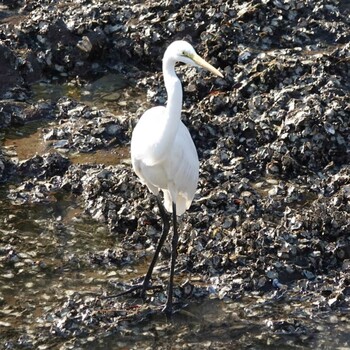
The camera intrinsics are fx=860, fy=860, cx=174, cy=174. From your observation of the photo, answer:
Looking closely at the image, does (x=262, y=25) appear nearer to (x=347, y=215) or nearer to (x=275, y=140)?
(x=275, y=140)

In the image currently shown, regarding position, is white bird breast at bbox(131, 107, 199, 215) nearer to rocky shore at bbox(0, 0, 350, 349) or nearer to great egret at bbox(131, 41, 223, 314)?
great egret at bbox(131, 41, 223, 314)

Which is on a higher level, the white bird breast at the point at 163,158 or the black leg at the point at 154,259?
the white bird breast at the point at 163,158

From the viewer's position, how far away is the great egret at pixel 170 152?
6.98 m

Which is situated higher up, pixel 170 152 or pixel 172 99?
pixel 172 99

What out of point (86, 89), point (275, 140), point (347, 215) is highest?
point (86, 89)

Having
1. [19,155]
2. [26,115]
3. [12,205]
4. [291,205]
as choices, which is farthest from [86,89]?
[291,205]

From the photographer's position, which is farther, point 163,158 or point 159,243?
point 159,243

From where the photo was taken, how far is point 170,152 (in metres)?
7.30

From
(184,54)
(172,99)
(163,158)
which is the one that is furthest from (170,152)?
(184,54)

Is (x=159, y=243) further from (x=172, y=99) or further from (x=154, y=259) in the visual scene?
(x=172, y=99)

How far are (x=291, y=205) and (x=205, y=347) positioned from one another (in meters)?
2.15

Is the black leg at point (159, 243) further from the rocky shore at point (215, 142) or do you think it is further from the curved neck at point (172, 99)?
the curved neck at point (172, 99)

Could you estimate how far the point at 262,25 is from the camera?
11.3 meters

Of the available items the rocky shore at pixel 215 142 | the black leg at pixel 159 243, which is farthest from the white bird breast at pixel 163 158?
the rocky shore at pixel 215 142
